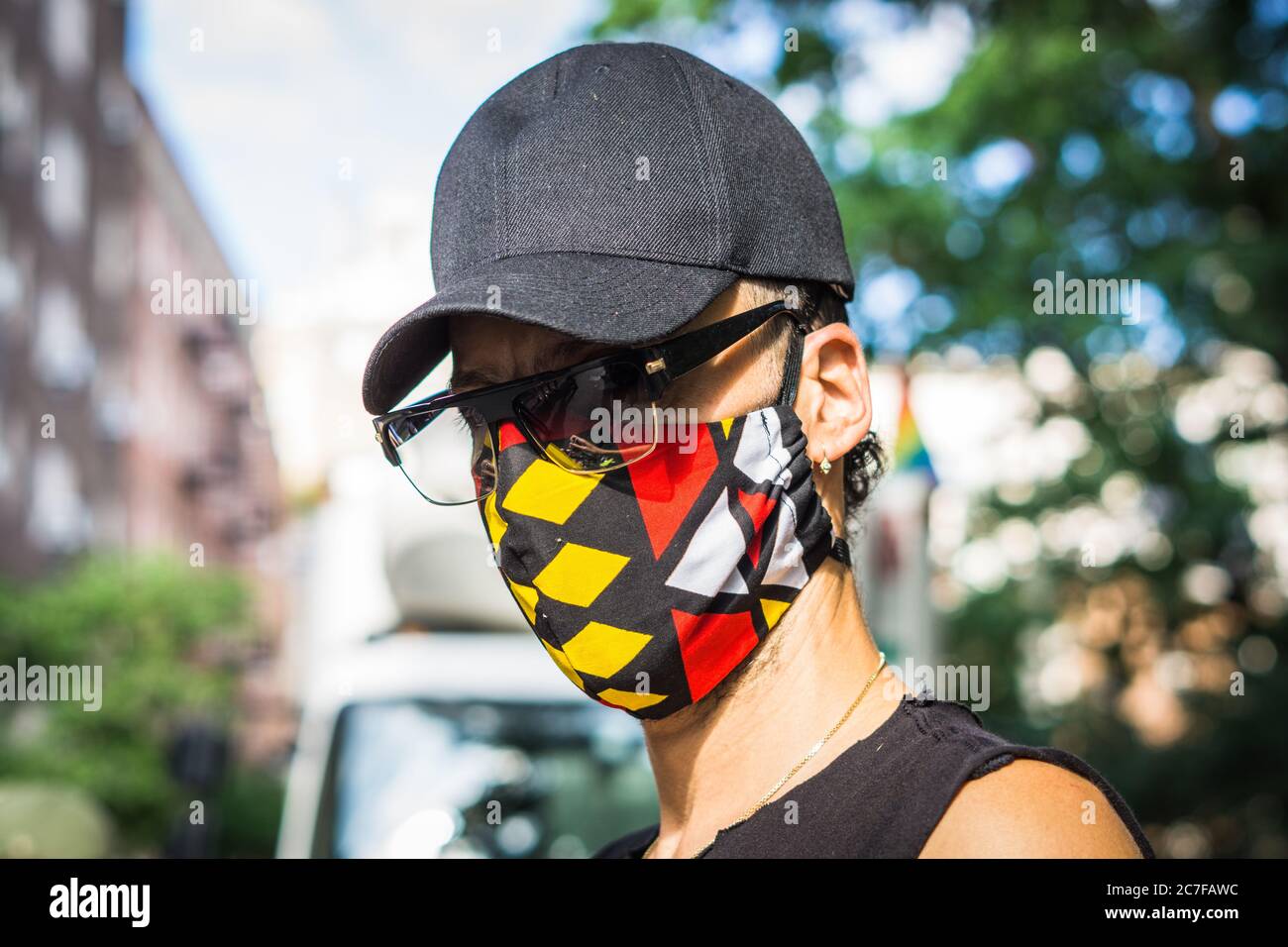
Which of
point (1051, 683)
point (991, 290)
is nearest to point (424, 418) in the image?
point (991, 290)

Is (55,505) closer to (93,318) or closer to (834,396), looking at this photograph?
(93,318)

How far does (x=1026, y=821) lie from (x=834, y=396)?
0.73 metres

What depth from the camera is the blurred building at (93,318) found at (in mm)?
24750

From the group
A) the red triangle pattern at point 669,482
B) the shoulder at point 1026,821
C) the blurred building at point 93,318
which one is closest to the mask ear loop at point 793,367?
the red triangle pattern at point 669,482

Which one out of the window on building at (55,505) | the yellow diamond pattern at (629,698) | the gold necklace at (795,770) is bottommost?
the window on building at (55,505)

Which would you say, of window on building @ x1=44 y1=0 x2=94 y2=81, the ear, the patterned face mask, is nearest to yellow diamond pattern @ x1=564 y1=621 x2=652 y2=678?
the patterned face mask

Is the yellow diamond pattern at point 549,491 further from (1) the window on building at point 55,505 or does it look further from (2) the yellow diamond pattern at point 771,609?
(1) the window on building at point 55,505

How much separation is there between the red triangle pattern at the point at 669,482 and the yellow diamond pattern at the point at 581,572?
0.24 feet

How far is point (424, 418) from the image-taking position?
1.91 m

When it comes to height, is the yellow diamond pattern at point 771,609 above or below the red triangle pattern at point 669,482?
below

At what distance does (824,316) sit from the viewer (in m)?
1.85

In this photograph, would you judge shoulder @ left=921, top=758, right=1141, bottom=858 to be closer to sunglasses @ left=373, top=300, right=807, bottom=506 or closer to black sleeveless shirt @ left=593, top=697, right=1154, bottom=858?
black sleeveless shirt @ left=593, top=697, right=1154, bottom=858
